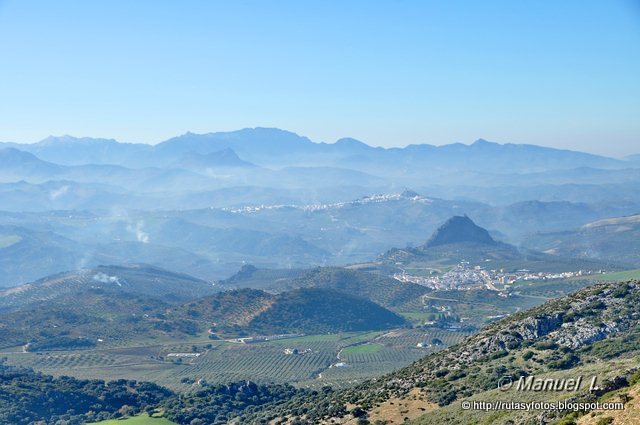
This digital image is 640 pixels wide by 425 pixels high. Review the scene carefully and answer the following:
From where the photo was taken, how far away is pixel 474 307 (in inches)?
5541

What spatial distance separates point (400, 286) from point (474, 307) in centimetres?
2361

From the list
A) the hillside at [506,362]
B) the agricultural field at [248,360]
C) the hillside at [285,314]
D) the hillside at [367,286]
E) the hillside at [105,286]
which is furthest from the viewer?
the hillside at [105,286]

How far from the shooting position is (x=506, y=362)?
49.8m

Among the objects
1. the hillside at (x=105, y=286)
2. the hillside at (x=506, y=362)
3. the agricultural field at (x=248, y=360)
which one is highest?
the hillside at (x=506, y=362)

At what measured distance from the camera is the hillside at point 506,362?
44.7 metres

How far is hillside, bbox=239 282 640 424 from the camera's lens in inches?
1761

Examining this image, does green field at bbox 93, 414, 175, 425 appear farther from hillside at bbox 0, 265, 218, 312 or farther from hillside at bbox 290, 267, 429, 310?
hillside at bbox 0, 265, 218, 312

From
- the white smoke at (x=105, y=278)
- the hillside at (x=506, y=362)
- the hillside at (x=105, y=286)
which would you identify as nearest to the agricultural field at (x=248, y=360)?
the hillside at (x=506, y=362)

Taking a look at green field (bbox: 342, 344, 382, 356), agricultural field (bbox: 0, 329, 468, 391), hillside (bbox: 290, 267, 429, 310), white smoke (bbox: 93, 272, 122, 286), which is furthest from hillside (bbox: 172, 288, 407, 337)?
white smoke (bbox: 93, 272, 122, 286)

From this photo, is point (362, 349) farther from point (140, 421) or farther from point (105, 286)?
point (105, 286)

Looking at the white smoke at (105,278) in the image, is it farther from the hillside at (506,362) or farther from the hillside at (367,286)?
the hillside at (506,362)

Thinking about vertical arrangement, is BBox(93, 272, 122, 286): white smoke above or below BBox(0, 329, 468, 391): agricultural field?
below

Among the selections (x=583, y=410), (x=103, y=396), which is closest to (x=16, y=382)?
(x=103, y=396)

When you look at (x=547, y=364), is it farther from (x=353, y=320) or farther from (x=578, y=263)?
(x=578, y=263)
